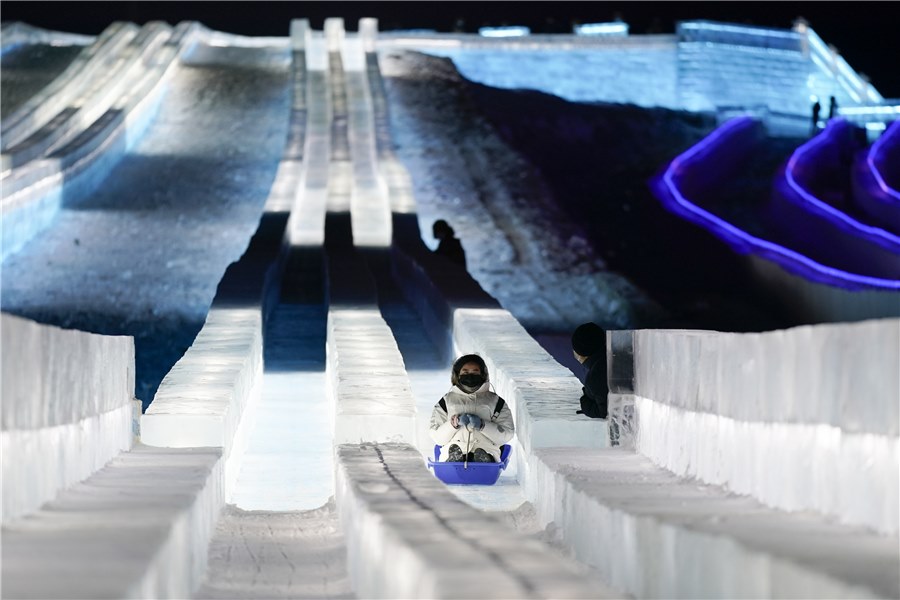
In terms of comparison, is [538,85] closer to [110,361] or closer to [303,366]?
[303,366]

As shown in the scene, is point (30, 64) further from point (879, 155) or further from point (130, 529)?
point (130, 529)

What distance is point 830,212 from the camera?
23172mm

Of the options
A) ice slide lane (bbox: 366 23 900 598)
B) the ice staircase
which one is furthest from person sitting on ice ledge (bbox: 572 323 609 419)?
ice slide lane (bbox: 366 23 900 598)

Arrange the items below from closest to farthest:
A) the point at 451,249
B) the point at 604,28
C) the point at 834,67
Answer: the point at 451,249
the point at 834,67
the point at 604,28

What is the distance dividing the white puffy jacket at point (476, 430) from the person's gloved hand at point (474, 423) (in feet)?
0.08

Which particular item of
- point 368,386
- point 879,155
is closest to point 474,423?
Result: point 368,386

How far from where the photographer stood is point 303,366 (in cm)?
1252

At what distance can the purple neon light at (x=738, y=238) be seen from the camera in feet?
66.7

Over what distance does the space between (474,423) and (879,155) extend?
2099cm

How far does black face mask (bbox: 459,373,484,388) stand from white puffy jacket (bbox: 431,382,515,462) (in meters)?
0.03

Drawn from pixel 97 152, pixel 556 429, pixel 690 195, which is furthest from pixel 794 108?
pixel 556 429

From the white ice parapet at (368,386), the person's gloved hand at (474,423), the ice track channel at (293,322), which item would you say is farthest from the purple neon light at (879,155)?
the person's gloved hand at (474,423)

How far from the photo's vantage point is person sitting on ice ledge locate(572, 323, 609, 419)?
25.0ft

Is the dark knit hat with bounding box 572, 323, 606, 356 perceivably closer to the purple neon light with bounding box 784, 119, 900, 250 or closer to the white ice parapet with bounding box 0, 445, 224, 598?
the white ice parapet with bounding box 0, 445, 224, 598
